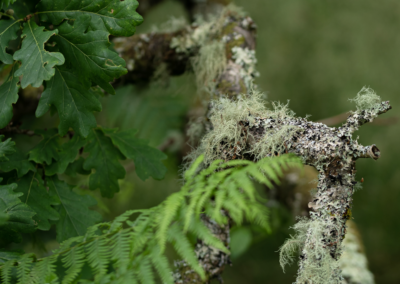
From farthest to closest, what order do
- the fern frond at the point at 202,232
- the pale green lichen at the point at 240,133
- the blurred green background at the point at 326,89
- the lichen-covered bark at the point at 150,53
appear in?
the blurred green background at the point at 326,89 → the lichen-covered bark at the point at 150,53 → the pale green lichen at the point at 240,133 → the fern frond at the point at 202,232

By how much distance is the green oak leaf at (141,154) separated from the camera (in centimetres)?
55

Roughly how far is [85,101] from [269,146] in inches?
11.0

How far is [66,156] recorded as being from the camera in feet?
1.76

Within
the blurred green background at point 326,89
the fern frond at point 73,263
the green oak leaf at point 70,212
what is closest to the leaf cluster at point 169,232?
the fern frond at point 73,263

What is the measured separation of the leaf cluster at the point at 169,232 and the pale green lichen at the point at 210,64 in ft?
1.19

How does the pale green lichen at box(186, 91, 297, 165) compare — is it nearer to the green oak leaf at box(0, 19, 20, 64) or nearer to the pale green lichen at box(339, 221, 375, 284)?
the green oak leaf at box(0, 19, 20, 64)

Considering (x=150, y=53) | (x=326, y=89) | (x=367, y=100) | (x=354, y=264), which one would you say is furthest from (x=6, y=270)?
(x=326, y=89)

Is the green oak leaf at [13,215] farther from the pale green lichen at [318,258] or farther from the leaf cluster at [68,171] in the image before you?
the pale green lichen at [318,258]

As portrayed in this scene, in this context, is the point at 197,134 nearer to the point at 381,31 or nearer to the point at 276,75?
the point at 276,75

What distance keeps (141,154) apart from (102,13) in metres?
0.25

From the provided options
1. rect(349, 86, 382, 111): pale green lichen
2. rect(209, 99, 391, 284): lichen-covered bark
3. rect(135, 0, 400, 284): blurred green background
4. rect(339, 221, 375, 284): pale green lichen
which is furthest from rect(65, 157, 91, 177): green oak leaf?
rect(135, 0, 400, 284): blurred green background

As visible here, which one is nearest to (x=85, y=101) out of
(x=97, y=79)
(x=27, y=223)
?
(x=97, y=79)

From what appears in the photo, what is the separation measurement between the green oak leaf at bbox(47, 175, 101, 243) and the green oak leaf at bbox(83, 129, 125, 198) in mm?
29

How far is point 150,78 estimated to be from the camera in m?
0.87
